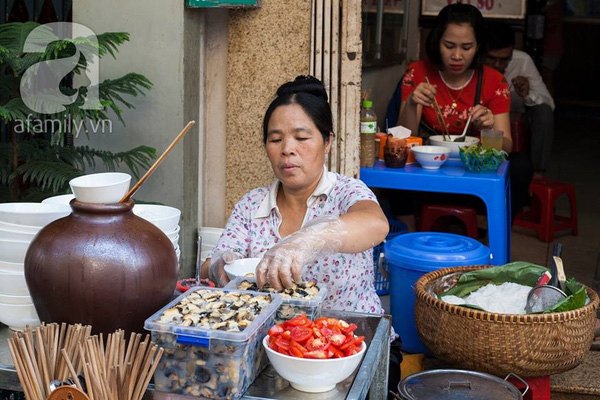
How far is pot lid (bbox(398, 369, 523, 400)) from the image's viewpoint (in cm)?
236

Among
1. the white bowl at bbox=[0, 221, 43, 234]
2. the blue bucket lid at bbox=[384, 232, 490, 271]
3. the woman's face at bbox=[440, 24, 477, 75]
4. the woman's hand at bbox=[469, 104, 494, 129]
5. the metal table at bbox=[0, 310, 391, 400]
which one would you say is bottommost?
the blue bucket lid at bbox=[384, 232, 490, 271]

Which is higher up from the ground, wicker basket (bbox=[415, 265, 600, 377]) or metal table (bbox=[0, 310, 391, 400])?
metal table (bbox=[0, 310, 391, 400])

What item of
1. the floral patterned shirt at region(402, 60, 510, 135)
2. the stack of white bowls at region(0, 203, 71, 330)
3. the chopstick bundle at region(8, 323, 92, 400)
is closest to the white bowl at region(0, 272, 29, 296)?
the stack of white bowls at region(0, 203, 71, 330)

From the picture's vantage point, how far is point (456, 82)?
16.1ft

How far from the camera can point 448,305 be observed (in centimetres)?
297

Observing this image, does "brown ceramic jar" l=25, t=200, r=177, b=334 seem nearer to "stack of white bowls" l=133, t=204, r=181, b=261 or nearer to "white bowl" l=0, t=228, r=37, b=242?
"white bowl" l=0, t=228, r=37, b=242

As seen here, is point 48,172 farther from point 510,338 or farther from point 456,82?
point 456,82

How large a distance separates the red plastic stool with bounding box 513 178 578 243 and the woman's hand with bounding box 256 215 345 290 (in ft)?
13.5

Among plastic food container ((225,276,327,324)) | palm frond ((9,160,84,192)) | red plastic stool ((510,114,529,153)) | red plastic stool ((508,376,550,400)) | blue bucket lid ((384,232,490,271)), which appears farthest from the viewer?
red plastic stool ((510,114,529,153))

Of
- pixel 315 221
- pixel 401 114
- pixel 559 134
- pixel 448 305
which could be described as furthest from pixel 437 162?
pixel 559 134

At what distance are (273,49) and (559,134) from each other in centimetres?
905

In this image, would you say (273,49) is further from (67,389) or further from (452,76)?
(67,389)

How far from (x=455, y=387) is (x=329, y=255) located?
601mm

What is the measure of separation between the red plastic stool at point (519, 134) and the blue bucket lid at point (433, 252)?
2709mm
